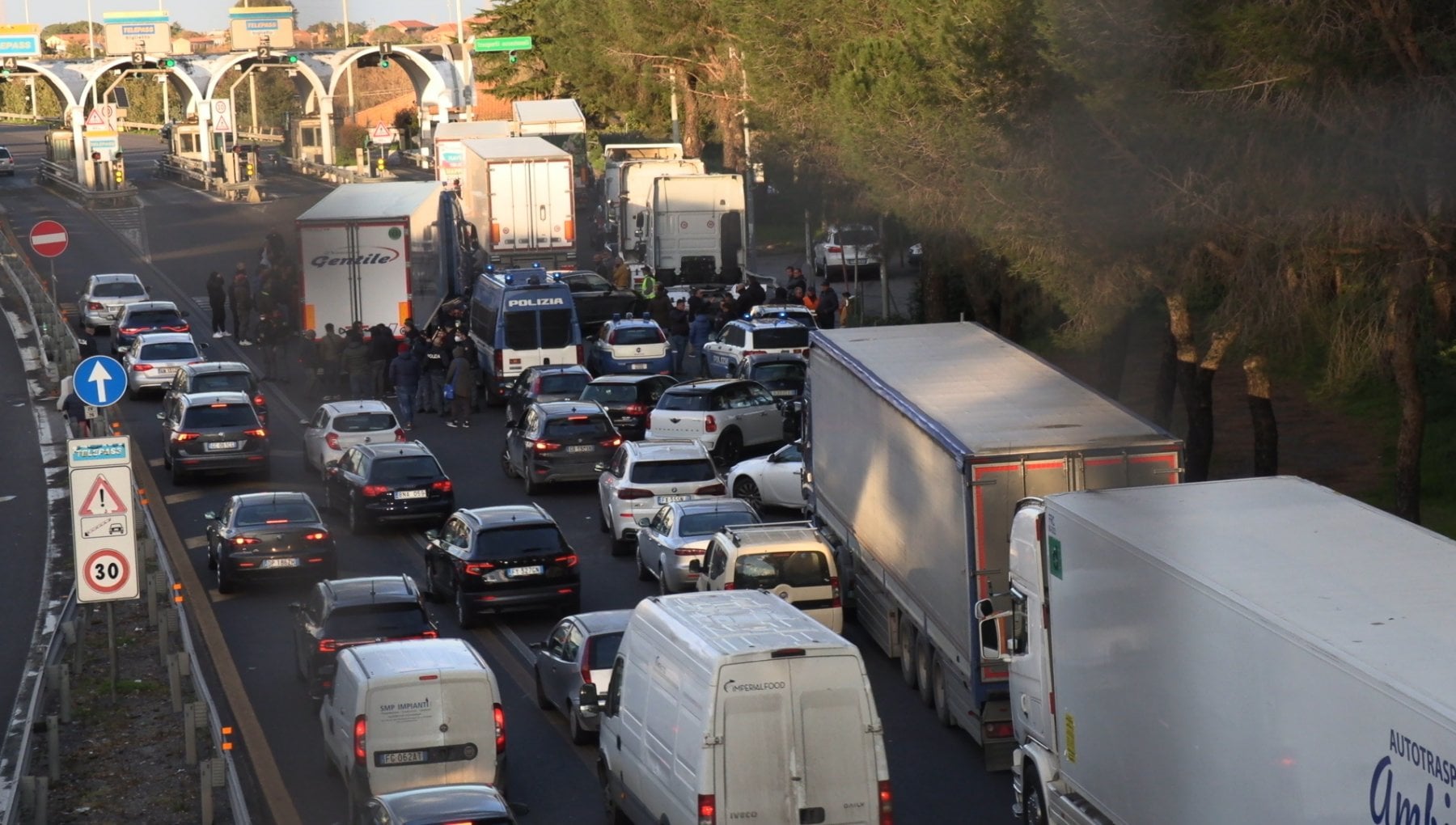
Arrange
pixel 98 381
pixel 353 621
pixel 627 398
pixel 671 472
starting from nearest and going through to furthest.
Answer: pixel 353 621 < pixel 98 381 < pixel 671 472 < pixel 627 398

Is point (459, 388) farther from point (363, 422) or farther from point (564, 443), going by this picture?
point (564, 443)

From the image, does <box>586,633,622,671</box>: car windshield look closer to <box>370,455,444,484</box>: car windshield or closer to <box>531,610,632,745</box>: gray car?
<box>531,610,632,745</box>: gray car

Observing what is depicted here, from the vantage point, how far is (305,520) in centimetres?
2323

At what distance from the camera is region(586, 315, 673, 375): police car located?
37281 mm

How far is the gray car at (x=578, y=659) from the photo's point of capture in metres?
16.8

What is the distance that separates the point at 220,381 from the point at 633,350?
904 cm

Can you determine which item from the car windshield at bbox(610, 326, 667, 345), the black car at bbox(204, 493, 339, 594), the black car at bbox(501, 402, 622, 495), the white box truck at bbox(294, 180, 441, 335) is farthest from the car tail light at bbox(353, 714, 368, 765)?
the car windshield at bbox(610, 326, 667, 345)

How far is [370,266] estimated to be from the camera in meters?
35.5

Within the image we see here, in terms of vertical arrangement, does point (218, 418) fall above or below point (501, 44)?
below

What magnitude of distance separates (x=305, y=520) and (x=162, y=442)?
424 inches

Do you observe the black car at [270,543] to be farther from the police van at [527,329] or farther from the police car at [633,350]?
the police car at [633,350]

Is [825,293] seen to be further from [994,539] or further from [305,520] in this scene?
[994,539]

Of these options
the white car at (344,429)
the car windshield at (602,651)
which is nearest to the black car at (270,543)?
the white car at (344,429)

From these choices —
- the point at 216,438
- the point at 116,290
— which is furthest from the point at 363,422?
the point at 116,290
